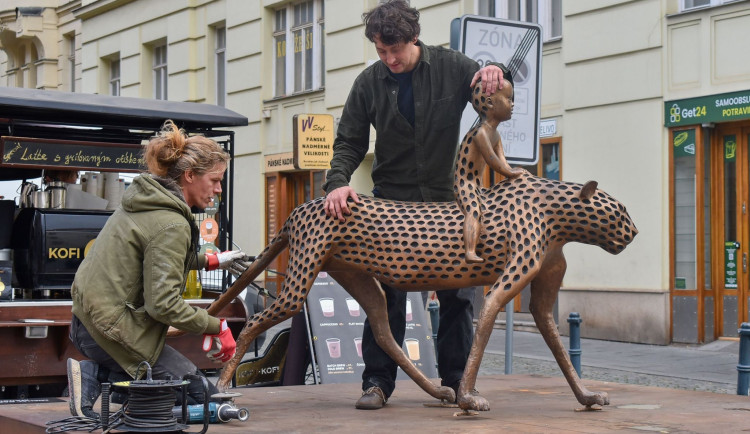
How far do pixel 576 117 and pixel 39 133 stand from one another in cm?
811

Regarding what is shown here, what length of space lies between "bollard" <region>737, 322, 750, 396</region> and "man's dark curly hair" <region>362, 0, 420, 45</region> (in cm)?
341

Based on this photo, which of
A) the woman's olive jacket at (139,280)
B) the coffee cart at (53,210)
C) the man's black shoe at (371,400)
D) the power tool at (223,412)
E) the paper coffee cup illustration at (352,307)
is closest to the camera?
the woman's olive jacket at (139,280)

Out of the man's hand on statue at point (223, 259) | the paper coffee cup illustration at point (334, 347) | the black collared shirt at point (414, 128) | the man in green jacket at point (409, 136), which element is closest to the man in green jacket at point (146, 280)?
the man's hand on statue at point (223, 259)

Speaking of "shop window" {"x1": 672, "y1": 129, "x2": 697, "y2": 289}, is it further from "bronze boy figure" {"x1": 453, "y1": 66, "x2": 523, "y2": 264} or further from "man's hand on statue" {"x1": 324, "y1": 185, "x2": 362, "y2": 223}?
"man's hand on statue" {"x1": 324, "y1": 185, "x2": 362, "y2": 223}

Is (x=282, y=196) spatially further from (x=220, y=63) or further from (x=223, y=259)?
(x=223, y=259)

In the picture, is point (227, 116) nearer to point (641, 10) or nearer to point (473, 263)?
point (473, 263)

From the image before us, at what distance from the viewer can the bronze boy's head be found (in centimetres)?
486

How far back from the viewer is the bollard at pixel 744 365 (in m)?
7.13

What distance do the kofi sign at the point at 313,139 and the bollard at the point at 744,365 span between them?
611 centimetres

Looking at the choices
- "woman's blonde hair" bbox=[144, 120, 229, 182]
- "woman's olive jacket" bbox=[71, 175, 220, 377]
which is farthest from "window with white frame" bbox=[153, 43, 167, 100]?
"woman's olive jacket" bbox=[71, 175, 220, 377]

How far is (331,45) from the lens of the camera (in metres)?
18.5

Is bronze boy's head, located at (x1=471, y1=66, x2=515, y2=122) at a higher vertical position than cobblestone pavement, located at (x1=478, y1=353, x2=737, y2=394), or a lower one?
higher

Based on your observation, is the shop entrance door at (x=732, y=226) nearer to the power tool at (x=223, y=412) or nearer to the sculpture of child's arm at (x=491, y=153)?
the sculpture of child's arm at (x=491, y=153)

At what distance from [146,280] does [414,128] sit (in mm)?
1626
